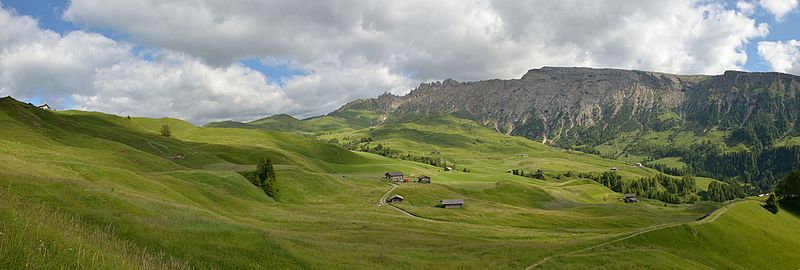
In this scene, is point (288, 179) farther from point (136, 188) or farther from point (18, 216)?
point (18, 216)

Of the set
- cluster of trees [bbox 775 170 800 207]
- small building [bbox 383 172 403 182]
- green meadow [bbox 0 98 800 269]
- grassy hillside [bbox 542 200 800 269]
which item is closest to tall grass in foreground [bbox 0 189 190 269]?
green meadow [bbox 0 98 800 269]

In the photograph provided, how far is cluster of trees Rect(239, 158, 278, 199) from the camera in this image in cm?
10091

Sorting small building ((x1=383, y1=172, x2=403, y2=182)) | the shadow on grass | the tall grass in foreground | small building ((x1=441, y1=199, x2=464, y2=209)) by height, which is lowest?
small building ((x1=441, y1=199, x2=464, y2=209))

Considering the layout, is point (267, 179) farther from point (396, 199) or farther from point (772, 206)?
point (772, 206)

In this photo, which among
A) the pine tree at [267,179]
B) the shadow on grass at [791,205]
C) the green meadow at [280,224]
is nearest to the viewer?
the green meadow at [280,224]

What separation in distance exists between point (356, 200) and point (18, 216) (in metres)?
106

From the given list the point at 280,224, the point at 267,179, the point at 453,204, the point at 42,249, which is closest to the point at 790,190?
the point at 453,204

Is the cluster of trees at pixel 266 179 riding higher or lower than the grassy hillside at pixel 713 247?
higher

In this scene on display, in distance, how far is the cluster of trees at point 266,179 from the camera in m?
101

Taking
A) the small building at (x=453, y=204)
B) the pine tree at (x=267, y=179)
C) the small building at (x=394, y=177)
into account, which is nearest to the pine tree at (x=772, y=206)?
the small building at (x=453, y=204)

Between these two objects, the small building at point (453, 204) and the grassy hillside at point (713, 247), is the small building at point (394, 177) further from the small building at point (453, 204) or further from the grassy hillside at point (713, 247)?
the grassy hillside at point (713, 247)

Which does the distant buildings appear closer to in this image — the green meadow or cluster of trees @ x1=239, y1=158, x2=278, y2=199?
the green meadow

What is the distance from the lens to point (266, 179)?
338ft

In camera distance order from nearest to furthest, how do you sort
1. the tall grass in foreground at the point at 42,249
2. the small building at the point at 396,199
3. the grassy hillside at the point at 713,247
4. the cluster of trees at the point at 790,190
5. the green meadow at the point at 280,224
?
the tall grass in foreground at the point at 42,249
the green meadow at the point at 280,224
the grassy hillside at the point at 713,247
the small building at the point at 396,199
the cluster of trees at the point at 790,190
